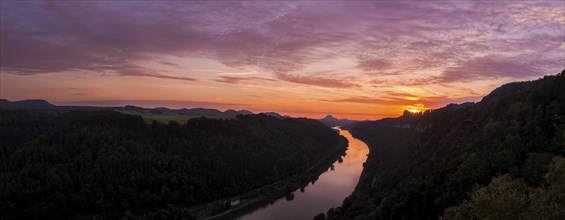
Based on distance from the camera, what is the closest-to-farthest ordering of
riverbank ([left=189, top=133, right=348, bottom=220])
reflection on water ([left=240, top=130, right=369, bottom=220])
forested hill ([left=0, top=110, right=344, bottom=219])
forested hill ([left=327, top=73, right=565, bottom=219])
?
forested hill ([left=327, top=73, right=565, bottom=219]) → forested hill ([left=0, top=110, right=344, bottom=219]) → riverbank ([left=189, top=133, right=348, bottom=220]) → reflection on water ([left=240, top=130, right=369, bottom=220])

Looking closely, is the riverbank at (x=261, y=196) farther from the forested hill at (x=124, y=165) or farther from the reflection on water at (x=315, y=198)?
the forested hill at (x=124, y=165)

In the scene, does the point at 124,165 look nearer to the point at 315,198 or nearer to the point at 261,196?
the point at 261,196

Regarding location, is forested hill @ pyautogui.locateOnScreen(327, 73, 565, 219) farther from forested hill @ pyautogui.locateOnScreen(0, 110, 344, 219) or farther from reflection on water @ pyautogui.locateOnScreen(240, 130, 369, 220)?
Result: forested hill @ pyautogui.locateOnScreen(0, 110, 344, 219)

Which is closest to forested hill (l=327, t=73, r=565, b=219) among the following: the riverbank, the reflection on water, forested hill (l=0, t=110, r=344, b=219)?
the reflection on water

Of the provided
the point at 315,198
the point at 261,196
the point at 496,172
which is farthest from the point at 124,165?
the point at 496,172

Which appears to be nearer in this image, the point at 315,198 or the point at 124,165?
the point at 124,165
